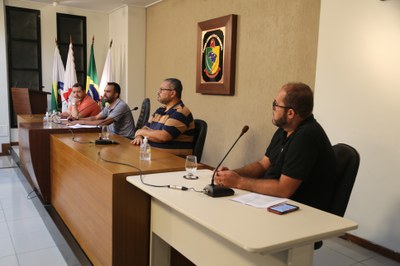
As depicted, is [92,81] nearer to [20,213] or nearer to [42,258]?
[20,213]

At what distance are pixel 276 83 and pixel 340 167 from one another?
181 centimetres

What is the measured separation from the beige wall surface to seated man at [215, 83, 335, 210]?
140 centimetres

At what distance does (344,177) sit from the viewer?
1568mm

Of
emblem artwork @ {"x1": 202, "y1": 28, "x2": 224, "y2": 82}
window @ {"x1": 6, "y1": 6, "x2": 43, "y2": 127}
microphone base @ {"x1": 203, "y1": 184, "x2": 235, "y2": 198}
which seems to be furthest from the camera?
window @ {"x1": 6, "y1": 6, "x2": 43, "y2": 127}

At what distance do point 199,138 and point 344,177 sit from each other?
1264 millimetres

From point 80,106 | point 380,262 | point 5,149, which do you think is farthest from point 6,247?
point 5,149

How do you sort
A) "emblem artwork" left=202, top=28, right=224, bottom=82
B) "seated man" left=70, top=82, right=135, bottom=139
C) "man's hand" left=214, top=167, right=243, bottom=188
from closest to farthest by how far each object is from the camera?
"man's hand" left=214, top=167, right=243, bottom=188 < "seated man" left=70, top=82, right=135, bottom=139 < "emblem artwork" left=202, top=28, right=224, bottom=82

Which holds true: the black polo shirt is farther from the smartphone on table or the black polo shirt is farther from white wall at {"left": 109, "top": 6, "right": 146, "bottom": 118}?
white wall at {"left": 109, "top": 6, "right": 146, "bottom": 118}

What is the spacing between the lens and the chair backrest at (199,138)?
263 centimetres

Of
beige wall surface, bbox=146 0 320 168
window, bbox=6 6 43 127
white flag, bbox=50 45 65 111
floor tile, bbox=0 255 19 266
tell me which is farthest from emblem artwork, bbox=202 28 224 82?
window, bbox=6 6 43 127

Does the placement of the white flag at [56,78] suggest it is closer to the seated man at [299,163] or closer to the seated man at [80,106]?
the seated man at [80,106]

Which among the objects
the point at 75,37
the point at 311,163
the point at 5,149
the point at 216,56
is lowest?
the point at 5,149

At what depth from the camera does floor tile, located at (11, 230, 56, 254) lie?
8.01 ft

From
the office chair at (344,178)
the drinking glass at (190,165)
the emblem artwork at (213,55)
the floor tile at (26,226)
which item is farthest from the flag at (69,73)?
the office chair at (344,178)
